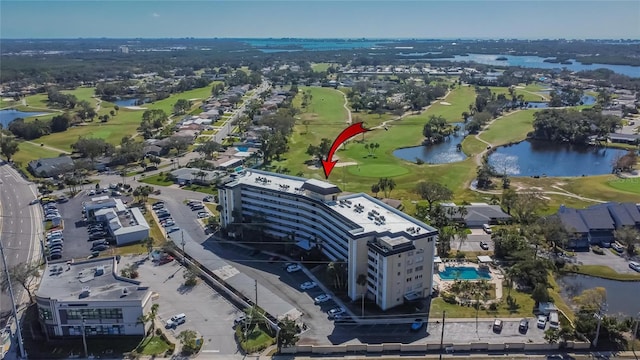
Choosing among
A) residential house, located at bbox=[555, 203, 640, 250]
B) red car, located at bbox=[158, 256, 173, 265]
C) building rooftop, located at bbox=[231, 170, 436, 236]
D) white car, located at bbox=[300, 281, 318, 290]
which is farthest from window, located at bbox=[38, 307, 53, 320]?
residential house, located at bbox=[555, 203, 640, 250]

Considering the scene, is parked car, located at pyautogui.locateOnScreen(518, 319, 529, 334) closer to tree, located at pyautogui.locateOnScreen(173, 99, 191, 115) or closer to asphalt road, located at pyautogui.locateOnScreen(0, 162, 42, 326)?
asphalt road, located at pyautogui.locateOnScreen(0, 162, 42, 326)

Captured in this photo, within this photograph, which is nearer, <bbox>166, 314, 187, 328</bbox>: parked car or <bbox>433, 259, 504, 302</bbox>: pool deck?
<bbox>166, 314, 187, 328</bbox>: parked car

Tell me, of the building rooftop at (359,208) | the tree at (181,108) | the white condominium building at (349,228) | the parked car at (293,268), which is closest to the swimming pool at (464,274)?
the white condominium building at (349,228)

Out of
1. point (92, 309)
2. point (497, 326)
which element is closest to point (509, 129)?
point (497, 326)

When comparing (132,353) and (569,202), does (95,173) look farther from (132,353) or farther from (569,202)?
(569,202)

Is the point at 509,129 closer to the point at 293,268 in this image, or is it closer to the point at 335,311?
the point at 293,268

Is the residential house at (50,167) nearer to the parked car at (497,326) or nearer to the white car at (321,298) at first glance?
the white car at (321,298)
